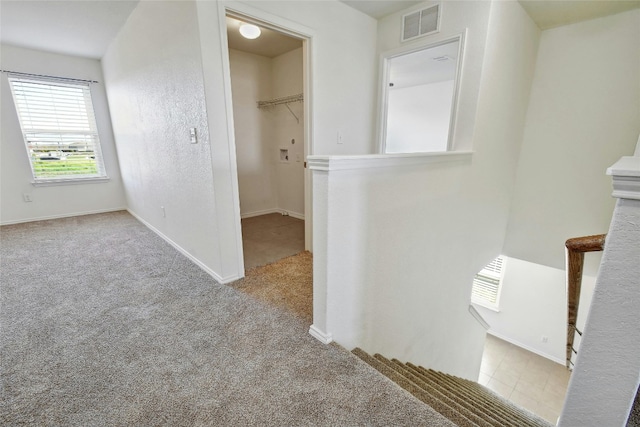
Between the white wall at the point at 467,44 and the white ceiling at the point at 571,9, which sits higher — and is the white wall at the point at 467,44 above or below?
below

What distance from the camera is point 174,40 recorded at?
6.97 feet

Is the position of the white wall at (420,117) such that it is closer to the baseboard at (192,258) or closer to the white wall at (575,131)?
the white wall at (575,131)

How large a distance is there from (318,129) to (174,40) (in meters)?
1.35

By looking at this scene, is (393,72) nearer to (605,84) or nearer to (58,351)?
(605,84)

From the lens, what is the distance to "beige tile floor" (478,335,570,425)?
417 cm

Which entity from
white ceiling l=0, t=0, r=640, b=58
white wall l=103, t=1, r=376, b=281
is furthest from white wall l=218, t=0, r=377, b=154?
white ceiling l=0, t=0, r=640, b=58

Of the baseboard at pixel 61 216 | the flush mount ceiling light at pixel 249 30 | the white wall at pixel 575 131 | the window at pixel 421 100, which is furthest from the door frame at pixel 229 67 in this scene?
the baseboard at pixel 61 216

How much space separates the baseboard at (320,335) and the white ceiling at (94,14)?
2895 millimetres

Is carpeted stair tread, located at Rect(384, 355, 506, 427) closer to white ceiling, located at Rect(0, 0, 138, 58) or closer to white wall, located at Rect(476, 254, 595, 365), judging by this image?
white wall, located at Rect(476, 254, 595, 365)

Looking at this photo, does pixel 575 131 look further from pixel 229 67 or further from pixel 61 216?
pixel 61 216

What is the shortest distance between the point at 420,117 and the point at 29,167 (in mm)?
6842

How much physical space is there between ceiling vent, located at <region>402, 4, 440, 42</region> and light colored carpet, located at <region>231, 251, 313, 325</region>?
8.19 ft

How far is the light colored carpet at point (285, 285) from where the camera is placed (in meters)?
1.95

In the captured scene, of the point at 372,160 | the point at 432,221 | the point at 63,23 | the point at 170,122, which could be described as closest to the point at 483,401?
the point at 432,221
